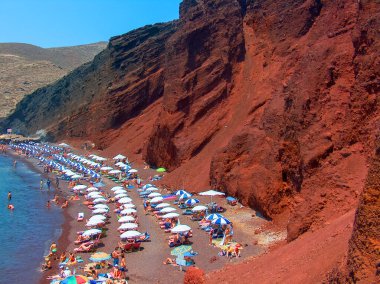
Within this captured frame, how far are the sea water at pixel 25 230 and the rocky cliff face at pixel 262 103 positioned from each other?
9.88 meters

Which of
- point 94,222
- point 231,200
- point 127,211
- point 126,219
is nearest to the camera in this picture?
point 94,222

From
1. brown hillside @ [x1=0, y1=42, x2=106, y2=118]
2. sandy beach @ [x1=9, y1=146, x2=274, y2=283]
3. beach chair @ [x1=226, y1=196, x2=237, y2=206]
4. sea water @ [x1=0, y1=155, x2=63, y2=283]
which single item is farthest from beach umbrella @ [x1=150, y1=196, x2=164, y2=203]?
brown hillside @ [x1=0, y1=42, x2=106, y2=118]

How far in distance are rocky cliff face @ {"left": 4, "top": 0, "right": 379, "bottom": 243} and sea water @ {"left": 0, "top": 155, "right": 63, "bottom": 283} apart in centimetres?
988

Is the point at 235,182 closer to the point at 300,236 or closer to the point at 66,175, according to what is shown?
the point at 300,236

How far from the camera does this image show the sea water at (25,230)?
69.9ft

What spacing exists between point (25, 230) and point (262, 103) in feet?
55.8

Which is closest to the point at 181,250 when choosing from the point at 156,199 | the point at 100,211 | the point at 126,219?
the point at 126,219

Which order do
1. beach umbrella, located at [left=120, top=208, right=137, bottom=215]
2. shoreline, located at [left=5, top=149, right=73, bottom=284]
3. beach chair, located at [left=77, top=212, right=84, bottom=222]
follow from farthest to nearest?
beach chair, located at [left=77, top=212, right=84, bottom=222] < beach umbrella, located at [left=120, top=208, right=137, bottom=215] < shoreline, located at [left=5, top=149, right=73, bottom=284]

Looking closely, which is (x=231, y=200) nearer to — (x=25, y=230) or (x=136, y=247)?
(x=136, y=247)

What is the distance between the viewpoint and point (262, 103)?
31406mm

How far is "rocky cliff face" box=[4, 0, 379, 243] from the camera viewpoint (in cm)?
1838

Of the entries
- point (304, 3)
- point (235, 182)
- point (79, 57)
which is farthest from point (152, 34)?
point (79, 57)

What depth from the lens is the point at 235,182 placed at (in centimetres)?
2792

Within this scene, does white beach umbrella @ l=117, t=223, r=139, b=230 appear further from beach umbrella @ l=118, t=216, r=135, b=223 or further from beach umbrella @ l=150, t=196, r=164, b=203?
beach umbrella @ l=150, t=196, r=164, b=203
